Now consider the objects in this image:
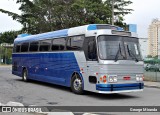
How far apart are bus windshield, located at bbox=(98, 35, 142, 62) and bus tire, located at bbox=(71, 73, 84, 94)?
6.92 feet

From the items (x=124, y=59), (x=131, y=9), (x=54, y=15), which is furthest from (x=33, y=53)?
(x=131, y=9)

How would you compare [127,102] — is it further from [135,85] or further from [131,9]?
[131,9]

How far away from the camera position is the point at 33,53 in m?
19.3

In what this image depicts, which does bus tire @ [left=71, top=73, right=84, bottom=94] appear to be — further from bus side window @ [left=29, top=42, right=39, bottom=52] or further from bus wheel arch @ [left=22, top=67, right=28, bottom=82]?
bus wheel arch @ [left=22, top=67, right=28, bottom=82]

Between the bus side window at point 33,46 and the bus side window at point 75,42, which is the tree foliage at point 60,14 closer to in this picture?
the bus side window at point 33,46

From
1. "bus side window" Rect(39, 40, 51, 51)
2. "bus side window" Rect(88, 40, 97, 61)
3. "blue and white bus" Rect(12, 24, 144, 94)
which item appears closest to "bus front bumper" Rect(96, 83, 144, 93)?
"blue and white bus" Rect(12, 24, 144, 94)

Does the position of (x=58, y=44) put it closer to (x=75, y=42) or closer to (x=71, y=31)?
(x=71, y=31)

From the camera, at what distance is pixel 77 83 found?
557 inches

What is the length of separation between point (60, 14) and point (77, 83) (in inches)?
732

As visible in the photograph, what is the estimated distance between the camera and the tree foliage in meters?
31.7

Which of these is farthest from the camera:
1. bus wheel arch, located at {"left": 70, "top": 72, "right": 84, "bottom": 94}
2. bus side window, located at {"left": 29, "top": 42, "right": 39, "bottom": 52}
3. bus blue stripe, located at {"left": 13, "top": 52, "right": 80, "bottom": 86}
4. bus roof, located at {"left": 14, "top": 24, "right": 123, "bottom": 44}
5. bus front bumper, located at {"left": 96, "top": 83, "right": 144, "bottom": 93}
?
bus side window, located at {"left": 29, "top": 42, "right": 39, "bottom": 52}

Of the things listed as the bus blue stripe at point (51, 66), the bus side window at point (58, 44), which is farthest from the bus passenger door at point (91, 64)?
A: the bus side window at point (58, 44)

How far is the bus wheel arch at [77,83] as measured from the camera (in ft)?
45.6

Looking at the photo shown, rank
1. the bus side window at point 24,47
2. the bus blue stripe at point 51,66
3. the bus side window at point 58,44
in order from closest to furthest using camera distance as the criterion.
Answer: the bus blue stripe at point 51,66, the bus side window at point 58,44, the bus side window at point 24,47
